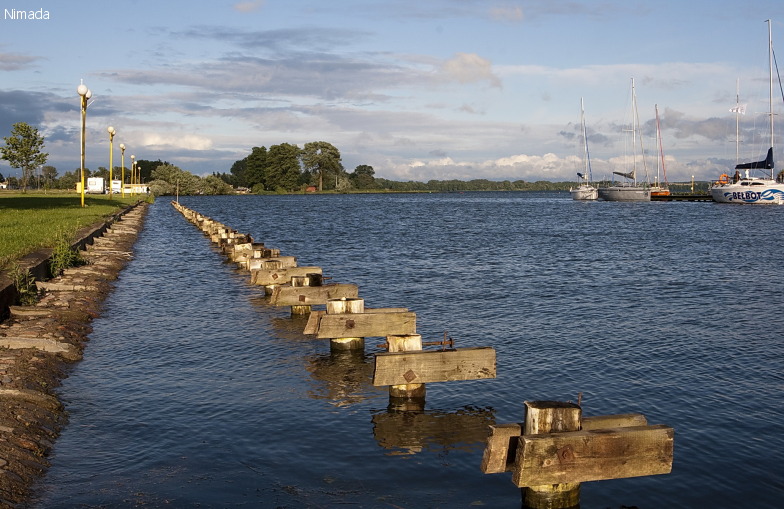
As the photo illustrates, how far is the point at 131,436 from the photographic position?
988cm

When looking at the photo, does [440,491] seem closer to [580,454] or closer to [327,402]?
[580,454]

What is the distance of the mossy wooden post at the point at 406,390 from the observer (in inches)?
450

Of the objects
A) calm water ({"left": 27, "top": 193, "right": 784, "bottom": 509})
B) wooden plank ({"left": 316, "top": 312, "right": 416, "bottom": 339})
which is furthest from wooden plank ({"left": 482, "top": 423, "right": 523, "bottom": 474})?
wooden plank ({"left": 316, "top": 312, "right": 416, "bottom": 339})

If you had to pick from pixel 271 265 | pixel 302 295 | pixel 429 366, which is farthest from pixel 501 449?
pixel 271 265

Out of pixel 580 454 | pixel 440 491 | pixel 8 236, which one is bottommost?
pixel 440 491

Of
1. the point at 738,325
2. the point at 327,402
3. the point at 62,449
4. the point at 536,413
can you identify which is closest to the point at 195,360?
the point at 327,402

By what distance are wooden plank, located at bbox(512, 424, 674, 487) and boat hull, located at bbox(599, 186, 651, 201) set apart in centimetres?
14059

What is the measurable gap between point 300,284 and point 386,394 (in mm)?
6734

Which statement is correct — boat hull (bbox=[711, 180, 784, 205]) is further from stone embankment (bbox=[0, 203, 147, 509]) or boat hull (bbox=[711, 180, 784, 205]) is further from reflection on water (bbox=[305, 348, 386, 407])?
reflection on water (bbox=[305, 348, 386, 407])

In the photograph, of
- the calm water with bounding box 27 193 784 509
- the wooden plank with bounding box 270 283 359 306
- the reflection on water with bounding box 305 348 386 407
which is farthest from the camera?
the wooden plank with bounding box 270 283 359 306

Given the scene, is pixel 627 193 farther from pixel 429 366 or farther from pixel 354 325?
pixel 429 366

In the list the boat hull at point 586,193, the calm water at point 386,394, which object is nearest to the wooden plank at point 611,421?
the calm water at point 386,394

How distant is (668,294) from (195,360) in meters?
16.3

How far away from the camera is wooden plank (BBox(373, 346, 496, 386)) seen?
11.0 m
